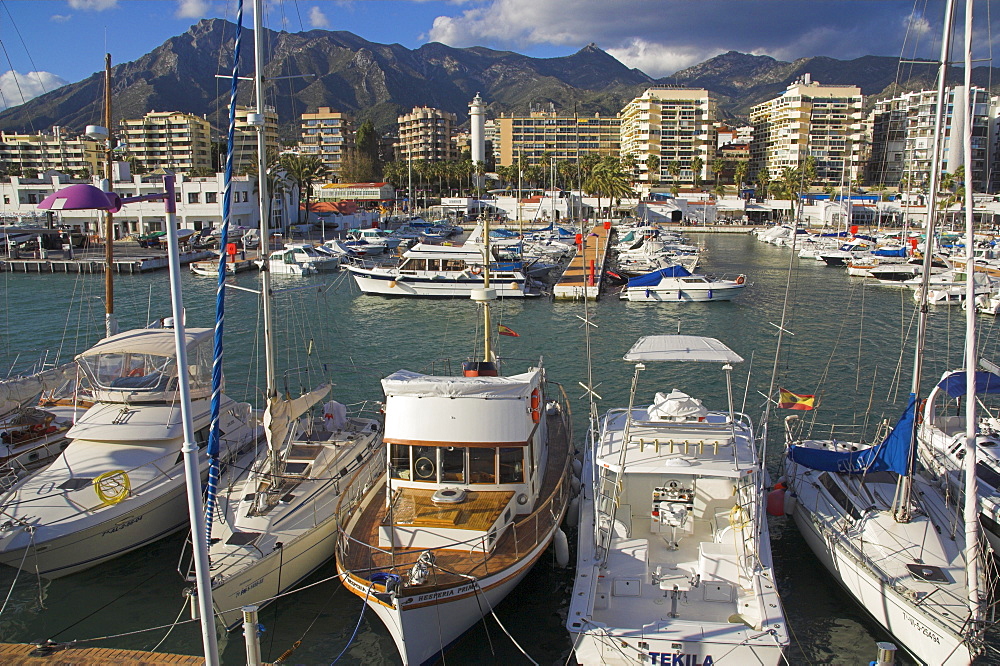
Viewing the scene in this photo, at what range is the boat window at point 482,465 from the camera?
1253 centimetres

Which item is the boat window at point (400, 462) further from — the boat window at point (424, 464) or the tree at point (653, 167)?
the tree at point (653, 167)

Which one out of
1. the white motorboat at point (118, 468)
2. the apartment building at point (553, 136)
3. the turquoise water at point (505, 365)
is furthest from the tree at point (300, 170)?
the white motorboat at point (118, 468)

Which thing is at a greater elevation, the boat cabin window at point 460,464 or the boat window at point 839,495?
the boat cabin window at point 460,464

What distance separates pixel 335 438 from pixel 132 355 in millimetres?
5206

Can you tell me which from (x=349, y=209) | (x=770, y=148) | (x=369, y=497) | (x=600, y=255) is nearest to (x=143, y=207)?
(x=349, y=209)

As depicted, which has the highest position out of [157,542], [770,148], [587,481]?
[770,148]

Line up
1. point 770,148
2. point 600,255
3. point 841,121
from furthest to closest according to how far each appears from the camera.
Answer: point 770,148, point 841,121, point 600,255

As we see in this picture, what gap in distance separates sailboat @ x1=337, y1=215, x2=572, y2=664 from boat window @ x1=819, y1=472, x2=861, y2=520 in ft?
17.6

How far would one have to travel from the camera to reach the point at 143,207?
74562 millimetres

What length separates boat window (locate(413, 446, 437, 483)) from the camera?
12609mm

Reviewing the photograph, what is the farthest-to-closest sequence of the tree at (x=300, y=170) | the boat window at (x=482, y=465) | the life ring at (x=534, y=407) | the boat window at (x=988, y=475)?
the tree at (x=300, y=170) < the boat window at (x=988, y=475) < the life ring at (x=534, y=407) < the boat window at (x=482, y=465)

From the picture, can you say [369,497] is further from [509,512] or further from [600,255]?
[600,255]

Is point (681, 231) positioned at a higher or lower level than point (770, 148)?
lower

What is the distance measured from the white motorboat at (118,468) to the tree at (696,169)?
120967 millimetres
